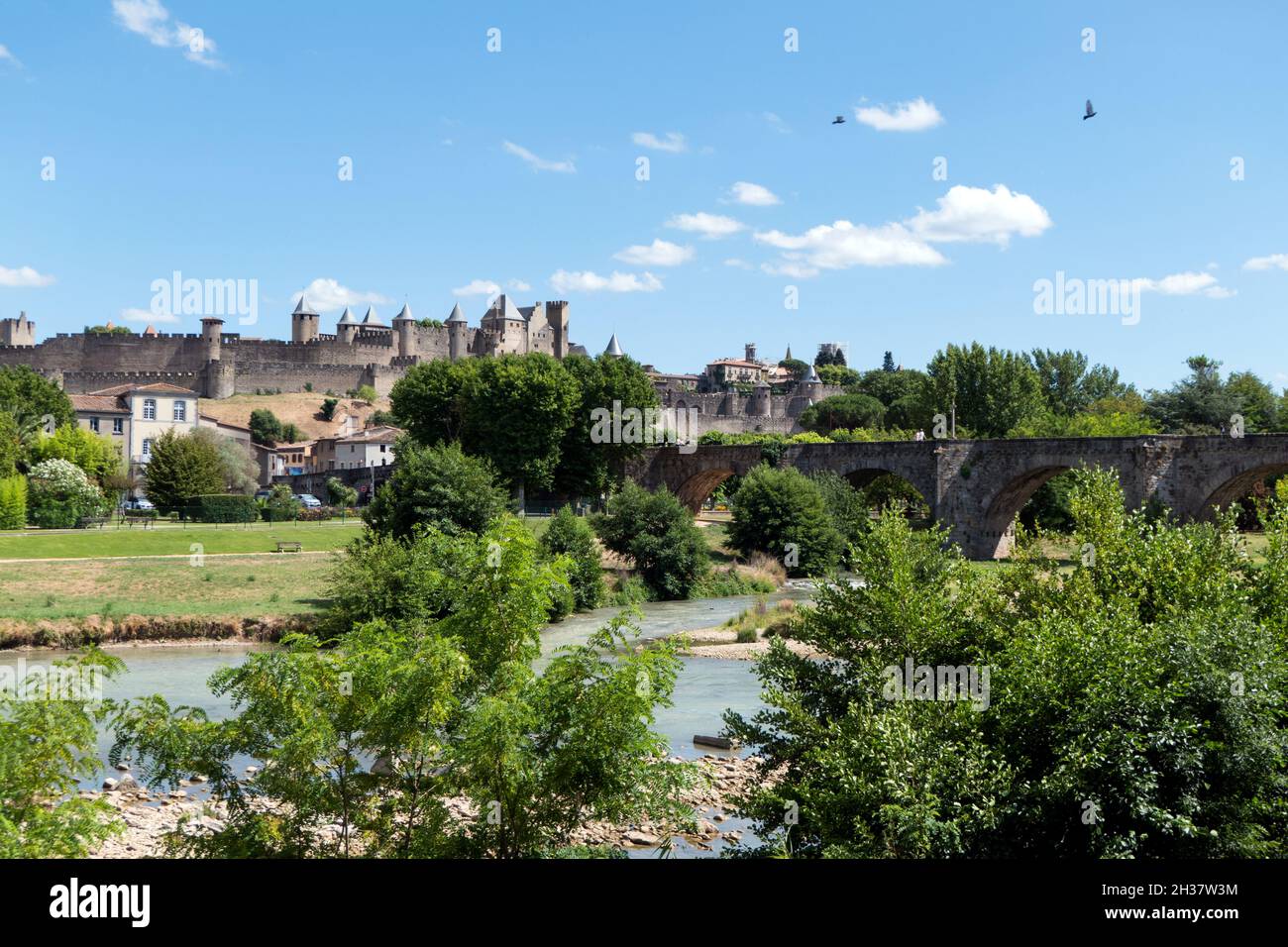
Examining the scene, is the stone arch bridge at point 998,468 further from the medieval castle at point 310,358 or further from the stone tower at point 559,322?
the stone tower at point 559,322

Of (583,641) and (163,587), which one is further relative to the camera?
(163,587)

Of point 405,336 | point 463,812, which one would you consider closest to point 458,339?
point 405,336

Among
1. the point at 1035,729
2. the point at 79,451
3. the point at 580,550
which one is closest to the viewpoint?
the point at 1035,729

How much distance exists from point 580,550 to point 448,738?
83.9 ft

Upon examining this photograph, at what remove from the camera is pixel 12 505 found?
145ft

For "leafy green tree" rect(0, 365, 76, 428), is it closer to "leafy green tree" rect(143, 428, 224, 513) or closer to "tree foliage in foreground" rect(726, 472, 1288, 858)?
"leafy green tree" rect(143, 428, 224, 513)

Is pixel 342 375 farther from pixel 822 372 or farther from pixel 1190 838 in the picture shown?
pixel 1190 838

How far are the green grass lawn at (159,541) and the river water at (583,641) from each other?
10.3m

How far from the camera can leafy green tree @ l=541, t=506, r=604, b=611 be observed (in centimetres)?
3642

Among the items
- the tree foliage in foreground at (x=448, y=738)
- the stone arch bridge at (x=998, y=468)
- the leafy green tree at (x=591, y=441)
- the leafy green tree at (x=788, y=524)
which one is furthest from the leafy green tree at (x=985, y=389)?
the tree foliage in foreground at (x=448, y=738)

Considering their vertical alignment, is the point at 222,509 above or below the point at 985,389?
below

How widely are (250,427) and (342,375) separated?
1916 cm

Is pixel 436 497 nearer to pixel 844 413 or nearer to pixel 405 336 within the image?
pixel 844 413

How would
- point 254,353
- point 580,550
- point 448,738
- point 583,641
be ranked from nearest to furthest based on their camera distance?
point 448,738
point 583,641
point 580,550
point 254,353
